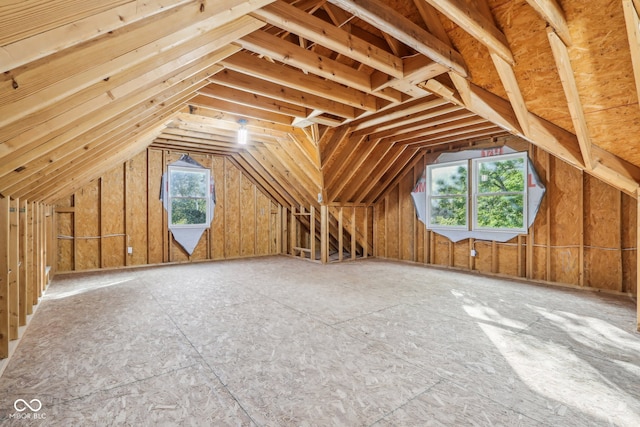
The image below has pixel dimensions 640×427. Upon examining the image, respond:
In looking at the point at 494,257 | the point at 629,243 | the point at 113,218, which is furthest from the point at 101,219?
the point at 629,243

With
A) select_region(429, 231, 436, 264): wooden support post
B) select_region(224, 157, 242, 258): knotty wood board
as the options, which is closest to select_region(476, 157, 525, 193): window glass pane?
select_region(429, 231, 436, 264): wooden support post

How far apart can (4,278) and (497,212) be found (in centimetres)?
660

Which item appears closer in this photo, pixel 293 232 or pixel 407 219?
pixel 407 219

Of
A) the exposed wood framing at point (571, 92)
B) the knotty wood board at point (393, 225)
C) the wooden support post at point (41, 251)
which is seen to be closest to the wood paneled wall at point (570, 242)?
the knotty wood board at point (393, 225)

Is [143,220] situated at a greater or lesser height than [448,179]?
lesser

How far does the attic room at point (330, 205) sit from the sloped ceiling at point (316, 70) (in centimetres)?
1

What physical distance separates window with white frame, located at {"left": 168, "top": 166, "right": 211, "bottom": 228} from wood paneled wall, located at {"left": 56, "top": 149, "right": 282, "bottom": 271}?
0.21 meters

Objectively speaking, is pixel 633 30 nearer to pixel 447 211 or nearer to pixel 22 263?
pixel 447 211

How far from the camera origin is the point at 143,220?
6.00 metres

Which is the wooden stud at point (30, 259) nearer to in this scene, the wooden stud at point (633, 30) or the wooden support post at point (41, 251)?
the wooden support post at point (41, 251)

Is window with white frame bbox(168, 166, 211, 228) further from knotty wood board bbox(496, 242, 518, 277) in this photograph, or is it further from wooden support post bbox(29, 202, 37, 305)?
knotty wood board bbox(496, 242, 518, 277)

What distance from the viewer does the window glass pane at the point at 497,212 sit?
5.25 m

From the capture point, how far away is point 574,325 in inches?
113

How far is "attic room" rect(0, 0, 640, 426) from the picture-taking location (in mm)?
1548
